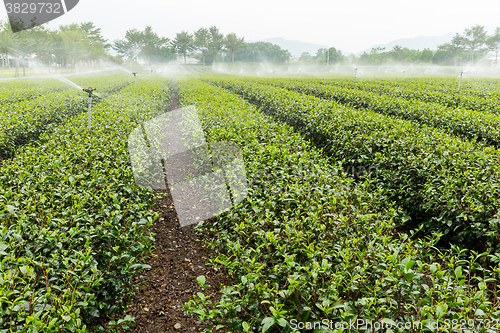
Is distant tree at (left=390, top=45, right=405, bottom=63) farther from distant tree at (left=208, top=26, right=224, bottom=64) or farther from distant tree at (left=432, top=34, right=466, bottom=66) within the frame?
distant tree at (left=208, top=26, right=224, bottom=64)

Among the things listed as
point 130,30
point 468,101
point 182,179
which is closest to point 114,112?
point 182,179

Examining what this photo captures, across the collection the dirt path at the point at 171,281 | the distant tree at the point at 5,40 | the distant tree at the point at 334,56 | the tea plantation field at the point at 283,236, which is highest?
the distant tree at the point at 334,56

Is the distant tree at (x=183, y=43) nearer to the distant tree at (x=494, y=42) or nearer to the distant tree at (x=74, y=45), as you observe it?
the distant tree at (x=74, y=45)

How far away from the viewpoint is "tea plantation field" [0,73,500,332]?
60.1 inches

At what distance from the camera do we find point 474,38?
72.2m

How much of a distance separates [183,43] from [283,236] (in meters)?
84.4

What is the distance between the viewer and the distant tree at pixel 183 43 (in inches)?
3039

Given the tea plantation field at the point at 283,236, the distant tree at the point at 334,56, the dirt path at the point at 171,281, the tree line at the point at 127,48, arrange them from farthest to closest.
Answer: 1. the distant tree at the point at 334,56
2. the tree line at the point at 127,48
3. the dirt path at the point at 171,281
4. the tea plantation field at the point at 283,236

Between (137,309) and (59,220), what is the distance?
1.11m

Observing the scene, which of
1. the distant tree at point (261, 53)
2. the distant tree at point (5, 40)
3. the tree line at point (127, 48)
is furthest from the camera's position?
the distant tree at point (261, 53)

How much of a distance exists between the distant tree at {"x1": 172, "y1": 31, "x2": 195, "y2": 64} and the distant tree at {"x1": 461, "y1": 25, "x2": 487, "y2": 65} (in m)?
69.4

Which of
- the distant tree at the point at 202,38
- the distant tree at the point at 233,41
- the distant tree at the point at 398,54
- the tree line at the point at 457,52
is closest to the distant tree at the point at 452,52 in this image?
the tree line at the point at 457,52

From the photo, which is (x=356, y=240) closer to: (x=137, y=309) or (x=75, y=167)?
(x=137, y=309)

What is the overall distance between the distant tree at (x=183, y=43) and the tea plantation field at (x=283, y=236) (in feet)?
262
